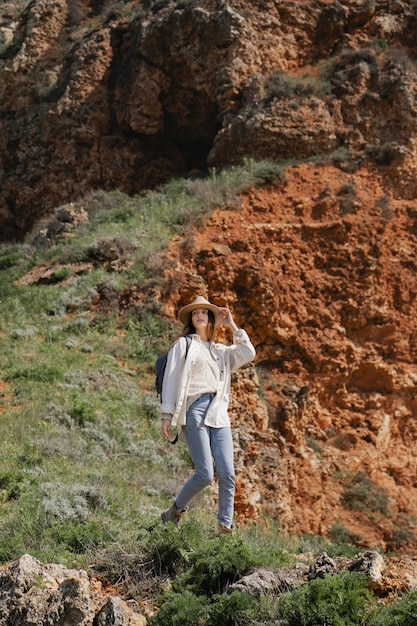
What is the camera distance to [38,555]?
4.55m

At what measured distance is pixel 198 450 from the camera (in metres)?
4.78

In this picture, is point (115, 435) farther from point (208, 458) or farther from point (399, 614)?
point (399, 614)

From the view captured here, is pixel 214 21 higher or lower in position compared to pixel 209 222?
higher

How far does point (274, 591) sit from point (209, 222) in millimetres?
9107

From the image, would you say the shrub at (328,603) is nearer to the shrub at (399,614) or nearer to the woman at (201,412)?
the shrub at (399,614)

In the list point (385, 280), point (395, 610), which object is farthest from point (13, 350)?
point (395, 610)

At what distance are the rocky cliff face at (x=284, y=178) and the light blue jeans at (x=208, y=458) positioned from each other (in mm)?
3445

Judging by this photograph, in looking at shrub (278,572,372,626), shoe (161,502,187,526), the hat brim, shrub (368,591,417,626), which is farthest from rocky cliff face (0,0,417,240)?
shrub (368,591,417,626)

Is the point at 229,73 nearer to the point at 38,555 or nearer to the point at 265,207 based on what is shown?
the point at 265,207

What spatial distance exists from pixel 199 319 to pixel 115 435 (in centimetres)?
280

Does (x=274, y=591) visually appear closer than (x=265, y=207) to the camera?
Yes

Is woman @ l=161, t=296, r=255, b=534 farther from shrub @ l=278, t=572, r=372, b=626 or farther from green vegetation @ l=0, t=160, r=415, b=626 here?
shrub @ l=278, t=572, r=372, b=626

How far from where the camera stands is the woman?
481 centimetres

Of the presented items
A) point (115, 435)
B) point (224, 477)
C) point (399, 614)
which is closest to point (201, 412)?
point (224, 477)
